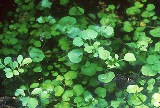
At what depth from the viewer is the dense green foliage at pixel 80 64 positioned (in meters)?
1.80

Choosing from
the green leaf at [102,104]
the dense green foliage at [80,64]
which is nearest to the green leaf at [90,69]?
the dense green foliage at [80,64]

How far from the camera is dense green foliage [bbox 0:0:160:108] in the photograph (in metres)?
1.80

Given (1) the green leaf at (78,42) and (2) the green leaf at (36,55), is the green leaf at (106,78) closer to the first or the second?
(1) the green leaf at (78,42)

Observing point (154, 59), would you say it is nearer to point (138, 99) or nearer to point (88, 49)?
point (138, 99)

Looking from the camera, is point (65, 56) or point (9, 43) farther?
point (9, 43)

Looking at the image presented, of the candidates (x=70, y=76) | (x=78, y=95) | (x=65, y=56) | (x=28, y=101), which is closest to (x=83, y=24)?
(x=65, y=56)

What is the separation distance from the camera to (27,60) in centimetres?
185

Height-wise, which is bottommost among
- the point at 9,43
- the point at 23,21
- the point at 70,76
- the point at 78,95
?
the point at 78,95

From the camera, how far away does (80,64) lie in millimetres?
2096

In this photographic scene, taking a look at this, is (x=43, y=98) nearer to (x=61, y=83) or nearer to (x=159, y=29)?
(x=61, y=83)

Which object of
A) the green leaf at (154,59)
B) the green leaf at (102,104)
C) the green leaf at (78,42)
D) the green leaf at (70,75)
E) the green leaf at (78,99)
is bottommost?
the green leaf at (102,104)

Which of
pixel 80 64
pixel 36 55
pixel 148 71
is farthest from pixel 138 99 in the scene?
pixel 36 55

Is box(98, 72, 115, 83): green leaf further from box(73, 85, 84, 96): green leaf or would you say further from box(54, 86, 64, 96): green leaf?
box(54, 86, 64, 96): green leaf

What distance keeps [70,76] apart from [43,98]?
0.25m
